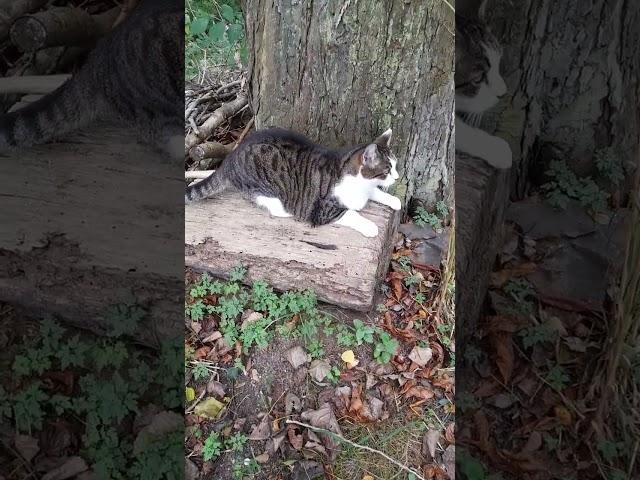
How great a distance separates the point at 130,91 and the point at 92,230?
0.27m

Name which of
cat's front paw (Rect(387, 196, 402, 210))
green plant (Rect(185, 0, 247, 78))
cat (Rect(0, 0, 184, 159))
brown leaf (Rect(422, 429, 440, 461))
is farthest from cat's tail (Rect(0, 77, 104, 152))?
brown leaf (Rect(422, 429, 440, 461))

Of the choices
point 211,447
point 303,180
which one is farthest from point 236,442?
point 303,180

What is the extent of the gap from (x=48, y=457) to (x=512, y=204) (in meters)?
0.86

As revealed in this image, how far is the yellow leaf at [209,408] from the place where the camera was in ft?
3.92

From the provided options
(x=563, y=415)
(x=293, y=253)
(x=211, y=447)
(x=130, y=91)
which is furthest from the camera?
(x=293, y=253)

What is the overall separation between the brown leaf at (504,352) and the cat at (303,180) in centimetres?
58

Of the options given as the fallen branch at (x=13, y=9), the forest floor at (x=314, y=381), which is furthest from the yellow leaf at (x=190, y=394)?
the fallen branch at (x=13, y=9)

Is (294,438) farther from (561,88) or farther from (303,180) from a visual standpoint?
(561,88)

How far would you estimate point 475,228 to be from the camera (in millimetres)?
818

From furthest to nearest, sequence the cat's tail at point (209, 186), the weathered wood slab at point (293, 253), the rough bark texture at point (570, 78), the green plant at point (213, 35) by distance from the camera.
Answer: the cat's tail at point (209, 186) < the weathered wood slab at point (293, 253) < the green plant at point (213, 35) < the rough bark texture at point (570, 78)

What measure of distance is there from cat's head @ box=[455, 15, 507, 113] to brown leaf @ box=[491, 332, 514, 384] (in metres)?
0.34

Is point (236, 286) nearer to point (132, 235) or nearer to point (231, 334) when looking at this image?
point (231, 334)

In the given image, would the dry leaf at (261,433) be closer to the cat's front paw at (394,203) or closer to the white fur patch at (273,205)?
the white fur patch at (273,205)

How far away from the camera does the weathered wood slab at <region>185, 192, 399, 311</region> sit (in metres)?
1.29
